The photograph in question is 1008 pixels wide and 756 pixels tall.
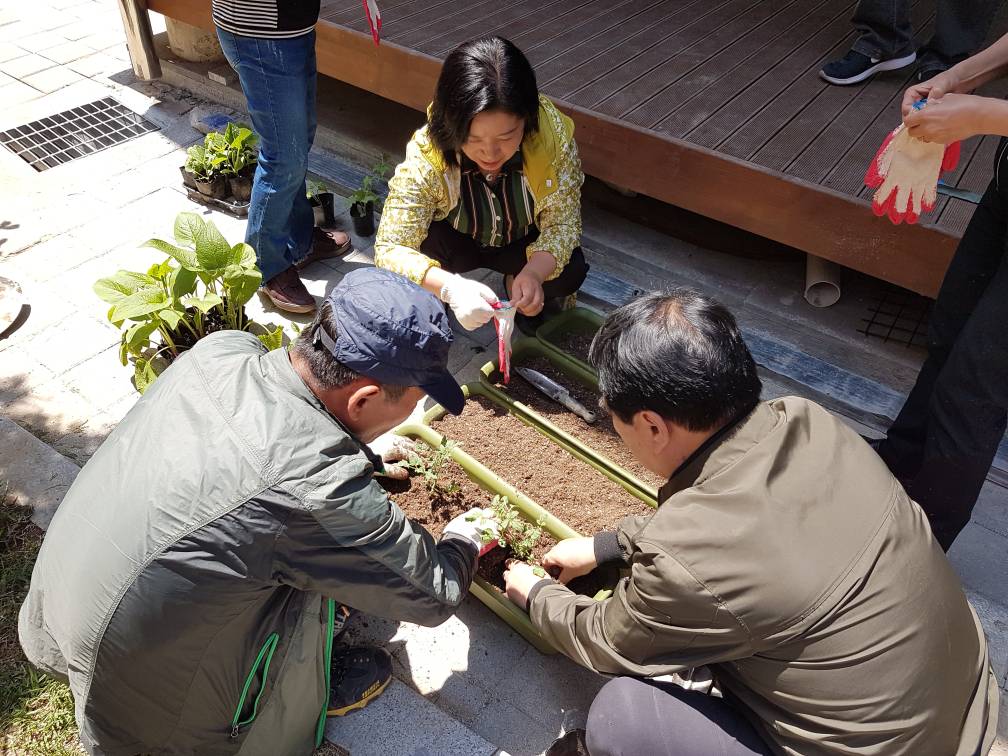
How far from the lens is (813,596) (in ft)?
4.39

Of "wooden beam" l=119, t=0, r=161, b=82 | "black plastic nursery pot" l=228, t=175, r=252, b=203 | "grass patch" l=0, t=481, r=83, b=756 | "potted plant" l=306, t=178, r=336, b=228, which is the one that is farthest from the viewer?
"wooden beam" l=119, t=0, r=161, b=82

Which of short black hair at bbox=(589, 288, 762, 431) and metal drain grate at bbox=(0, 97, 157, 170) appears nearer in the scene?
short black hair at bbox=(589, 288, 762, 431)

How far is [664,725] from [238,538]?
98 cm

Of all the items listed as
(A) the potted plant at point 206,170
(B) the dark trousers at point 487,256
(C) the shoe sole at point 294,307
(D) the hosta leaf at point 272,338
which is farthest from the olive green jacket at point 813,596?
(A) the potted plant at point 206,170

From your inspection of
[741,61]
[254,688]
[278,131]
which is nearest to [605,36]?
[741,61]

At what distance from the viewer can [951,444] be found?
2.23 meters

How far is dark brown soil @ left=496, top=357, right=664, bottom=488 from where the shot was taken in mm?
2676

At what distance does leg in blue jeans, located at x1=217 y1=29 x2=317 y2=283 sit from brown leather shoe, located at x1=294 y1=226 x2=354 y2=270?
0.85ft

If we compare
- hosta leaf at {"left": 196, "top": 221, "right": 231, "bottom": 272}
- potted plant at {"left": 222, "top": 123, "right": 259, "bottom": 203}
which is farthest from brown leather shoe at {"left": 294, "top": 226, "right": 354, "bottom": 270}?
hosta leaf at {"left": 196, "top": 221, "right": 231, "bottom": 272}

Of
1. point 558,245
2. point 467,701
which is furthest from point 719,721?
point 558,245

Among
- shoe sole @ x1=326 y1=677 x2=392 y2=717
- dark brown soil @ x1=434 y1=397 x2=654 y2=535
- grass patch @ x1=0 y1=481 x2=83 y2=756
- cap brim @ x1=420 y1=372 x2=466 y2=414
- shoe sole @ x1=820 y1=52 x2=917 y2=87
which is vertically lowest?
grass patch @ x1=0 y1=481 x2=83 y2=756

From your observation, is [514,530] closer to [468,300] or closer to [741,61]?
[468,300]

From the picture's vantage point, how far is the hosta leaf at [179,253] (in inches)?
99.9

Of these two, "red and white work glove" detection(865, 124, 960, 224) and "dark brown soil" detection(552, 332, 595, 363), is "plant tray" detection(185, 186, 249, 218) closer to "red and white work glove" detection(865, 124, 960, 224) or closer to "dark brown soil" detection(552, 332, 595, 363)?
"dark brown soil" detection(552, 332, 595, 363)
